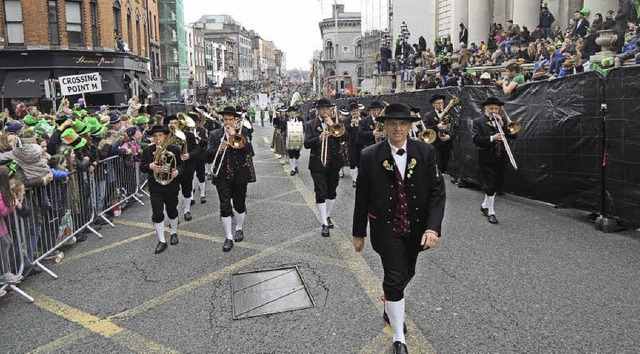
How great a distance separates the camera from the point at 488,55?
2120 cm

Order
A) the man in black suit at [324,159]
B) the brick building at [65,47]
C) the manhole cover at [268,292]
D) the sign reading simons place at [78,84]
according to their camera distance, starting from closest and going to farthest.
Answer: the manhole cover at [268,292], the man in black suit at [324,159], the sign reading simons place at [78,84], the brick building at [65,47]

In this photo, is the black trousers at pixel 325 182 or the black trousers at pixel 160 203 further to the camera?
the black trousers at pixel 325 182

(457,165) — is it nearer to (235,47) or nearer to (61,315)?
(61,315)

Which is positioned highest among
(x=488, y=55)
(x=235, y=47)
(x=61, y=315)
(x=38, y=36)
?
(x=235, y=47)

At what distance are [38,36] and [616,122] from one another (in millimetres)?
28291

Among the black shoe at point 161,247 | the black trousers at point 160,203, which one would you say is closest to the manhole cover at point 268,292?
the black shoe at point 161,247

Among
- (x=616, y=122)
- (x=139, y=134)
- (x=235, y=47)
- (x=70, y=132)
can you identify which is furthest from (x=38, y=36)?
(x=235, y=47)

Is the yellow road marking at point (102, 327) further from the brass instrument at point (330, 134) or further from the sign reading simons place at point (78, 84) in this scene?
the sign reading simons place at point (78, 84)

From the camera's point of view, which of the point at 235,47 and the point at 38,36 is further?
the point at 235,47

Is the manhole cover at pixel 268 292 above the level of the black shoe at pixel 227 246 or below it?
below

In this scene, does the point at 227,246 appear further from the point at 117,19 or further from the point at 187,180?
the point at 117,19

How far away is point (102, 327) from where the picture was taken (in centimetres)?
495

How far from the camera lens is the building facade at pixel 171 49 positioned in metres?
53.0

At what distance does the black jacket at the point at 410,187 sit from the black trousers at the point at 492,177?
4.47m
